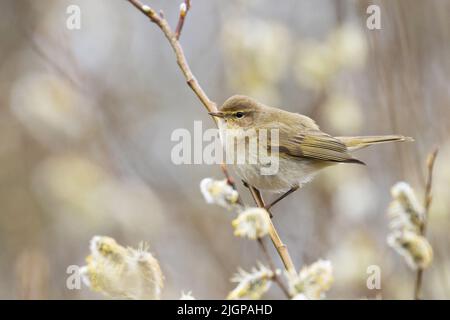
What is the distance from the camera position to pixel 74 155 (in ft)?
16.4

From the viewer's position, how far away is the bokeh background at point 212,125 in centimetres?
380

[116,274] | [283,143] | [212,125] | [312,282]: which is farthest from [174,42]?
[212,125]

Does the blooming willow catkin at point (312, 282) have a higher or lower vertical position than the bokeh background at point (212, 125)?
lower

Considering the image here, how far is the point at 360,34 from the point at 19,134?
3.66m

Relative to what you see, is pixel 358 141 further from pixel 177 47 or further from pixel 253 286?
pixel 253 286

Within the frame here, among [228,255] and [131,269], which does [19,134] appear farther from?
[131,269]

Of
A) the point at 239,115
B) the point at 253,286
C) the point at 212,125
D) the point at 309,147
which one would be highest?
the point at 212,125

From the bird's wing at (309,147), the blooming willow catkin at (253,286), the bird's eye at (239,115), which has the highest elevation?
the bird's eye at (239,115)

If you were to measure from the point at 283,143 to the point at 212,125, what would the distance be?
1.83 metres

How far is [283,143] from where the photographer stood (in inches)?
162

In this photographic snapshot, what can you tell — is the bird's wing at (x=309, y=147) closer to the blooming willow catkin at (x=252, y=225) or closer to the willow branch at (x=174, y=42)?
the willow branch at (x=174, y=42)

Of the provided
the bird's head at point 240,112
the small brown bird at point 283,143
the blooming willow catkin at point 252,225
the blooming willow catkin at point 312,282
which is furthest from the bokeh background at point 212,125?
the blooming willow catkin at point 252,225

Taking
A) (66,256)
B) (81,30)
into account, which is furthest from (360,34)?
(66,256)
